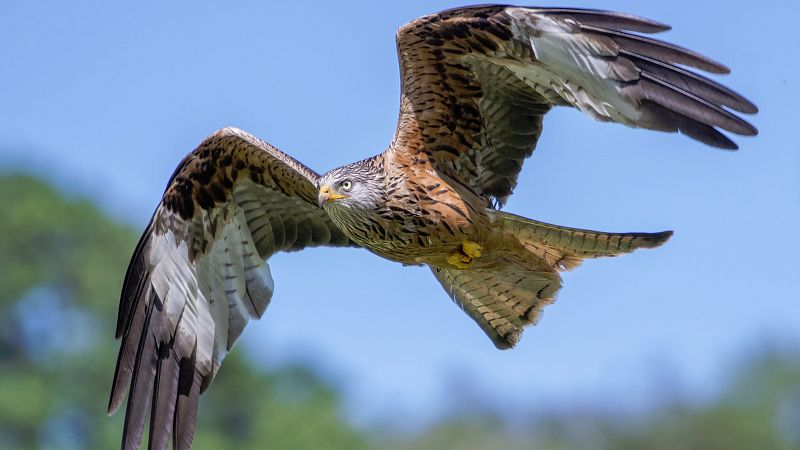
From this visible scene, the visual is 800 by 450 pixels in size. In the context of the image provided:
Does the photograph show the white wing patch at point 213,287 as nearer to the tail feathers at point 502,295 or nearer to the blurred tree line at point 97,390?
the tail feathers at point 502,295

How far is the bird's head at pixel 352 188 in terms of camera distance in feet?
38.3

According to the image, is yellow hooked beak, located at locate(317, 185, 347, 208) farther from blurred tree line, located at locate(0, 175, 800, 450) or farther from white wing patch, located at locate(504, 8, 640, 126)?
blurred tree line, located at locate(0, 175, 800, 450)

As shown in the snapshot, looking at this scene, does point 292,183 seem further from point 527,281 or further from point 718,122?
point 718,122

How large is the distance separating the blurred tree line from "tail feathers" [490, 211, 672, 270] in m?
36.8

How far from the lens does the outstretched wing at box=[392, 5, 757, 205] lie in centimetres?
996

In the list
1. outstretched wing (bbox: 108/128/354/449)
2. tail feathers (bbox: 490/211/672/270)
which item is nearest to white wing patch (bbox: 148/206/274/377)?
outstretched wing (bbox: 108/128/354/449)

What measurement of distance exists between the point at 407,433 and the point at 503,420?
189 inches

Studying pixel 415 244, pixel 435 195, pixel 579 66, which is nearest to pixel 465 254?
pixel 415 244

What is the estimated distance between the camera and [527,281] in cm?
1284

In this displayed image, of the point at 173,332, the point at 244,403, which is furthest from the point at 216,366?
the point at 244,403

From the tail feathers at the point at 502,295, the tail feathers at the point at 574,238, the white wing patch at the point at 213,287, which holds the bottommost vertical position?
the tail feathers at the point at 574,238

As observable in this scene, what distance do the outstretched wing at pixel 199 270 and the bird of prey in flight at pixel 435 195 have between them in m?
0.01

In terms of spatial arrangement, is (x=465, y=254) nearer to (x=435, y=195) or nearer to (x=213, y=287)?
(x=435, y=195)

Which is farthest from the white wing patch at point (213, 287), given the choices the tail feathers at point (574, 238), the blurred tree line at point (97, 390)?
the blurred tree line at point (97, 390)
